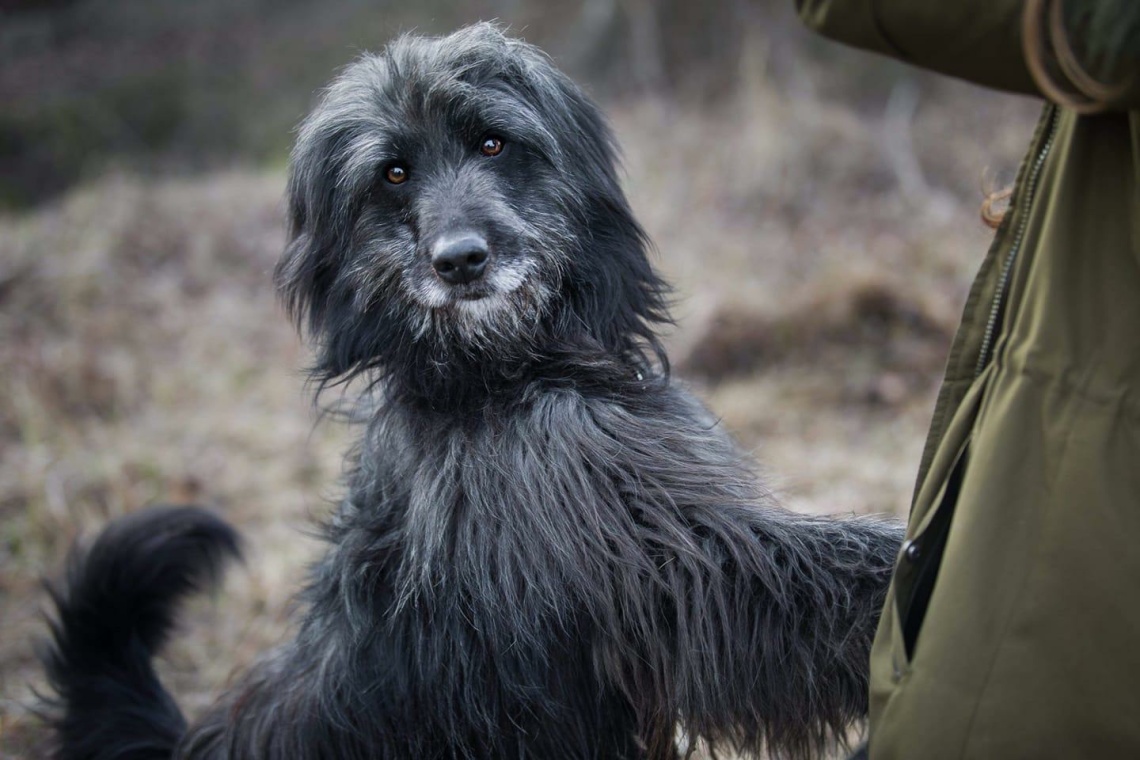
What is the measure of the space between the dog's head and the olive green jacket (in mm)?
1391

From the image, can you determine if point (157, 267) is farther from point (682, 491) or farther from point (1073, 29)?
point (1073, 29)

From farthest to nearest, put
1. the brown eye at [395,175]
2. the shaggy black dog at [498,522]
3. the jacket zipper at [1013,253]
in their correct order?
the brown eye at [395,175] < the shaggy black dog at [498,522] < the jacket zipper at [1013,253]

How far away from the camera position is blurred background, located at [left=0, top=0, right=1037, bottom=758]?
530cm

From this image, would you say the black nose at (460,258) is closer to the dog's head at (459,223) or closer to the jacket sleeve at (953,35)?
the dog's head at (459,223)

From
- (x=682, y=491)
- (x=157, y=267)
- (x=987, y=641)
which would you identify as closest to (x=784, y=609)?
(x=682, y=491)

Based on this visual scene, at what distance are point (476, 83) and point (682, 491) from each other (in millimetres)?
1365

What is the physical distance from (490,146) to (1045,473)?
6.17 feet

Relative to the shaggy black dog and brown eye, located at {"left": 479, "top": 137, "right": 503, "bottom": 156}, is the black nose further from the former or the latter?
brown eye, located at {"left": 479, "top": 137, "right": 503, "bottom": 156}

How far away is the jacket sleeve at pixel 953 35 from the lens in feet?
4.27

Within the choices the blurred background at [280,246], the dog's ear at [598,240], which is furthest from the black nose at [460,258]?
the blurred background at [280,246]

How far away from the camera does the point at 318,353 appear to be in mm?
2916

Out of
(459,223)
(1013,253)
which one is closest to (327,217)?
(459,223)

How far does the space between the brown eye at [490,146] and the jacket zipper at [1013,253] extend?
164 centimetres

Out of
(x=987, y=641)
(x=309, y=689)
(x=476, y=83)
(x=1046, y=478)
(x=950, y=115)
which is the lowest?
(x=309, y=689)
